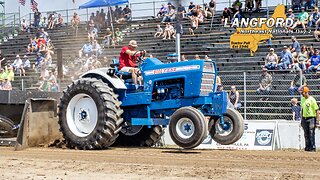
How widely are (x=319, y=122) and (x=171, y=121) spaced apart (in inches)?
227

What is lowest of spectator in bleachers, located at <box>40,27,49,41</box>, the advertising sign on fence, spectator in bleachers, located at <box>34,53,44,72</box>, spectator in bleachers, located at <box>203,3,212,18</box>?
the advertising sign on fence

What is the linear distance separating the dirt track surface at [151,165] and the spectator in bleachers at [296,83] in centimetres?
713

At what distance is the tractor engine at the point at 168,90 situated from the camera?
1209 centimetres

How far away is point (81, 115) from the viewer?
12.4m

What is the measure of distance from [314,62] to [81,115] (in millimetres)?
9259

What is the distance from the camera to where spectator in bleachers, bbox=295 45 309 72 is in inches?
766

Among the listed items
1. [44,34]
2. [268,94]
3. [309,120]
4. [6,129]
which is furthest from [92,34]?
[6,129]

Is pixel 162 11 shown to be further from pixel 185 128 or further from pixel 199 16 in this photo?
pixel 185 128

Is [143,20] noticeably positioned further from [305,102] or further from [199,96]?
[199,96]

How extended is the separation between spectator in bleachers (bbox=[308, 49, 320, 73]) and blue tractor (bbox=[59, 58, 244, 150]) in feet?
25.3

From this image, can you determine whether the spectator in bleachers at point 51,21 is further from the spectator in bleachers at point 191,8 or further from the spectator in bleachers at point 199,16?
the spectator in bleachers at point 199,16

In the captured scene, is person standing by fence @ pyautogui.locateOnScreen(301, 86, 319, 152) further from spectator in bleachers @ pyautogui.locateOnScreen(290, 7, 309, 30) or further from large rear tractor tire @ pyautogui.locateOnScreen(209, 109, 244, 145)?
spectator in bleachers @ pyautogui.locateOnScreen(290, 7, 309, 30)

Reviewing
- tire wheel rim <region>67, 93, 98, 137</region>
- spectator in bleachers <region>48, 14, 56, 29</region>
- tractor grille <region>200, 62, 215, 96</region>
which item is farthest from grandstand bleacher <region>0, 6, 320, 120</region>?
tire wheel rim <region>67, 93, 98, 137</region>

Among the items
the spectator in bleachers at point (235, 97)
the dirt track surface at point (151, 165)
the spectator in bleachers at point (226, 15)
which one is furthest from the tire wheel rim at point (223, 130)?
the spectator in bleachers at point (226, 15)
